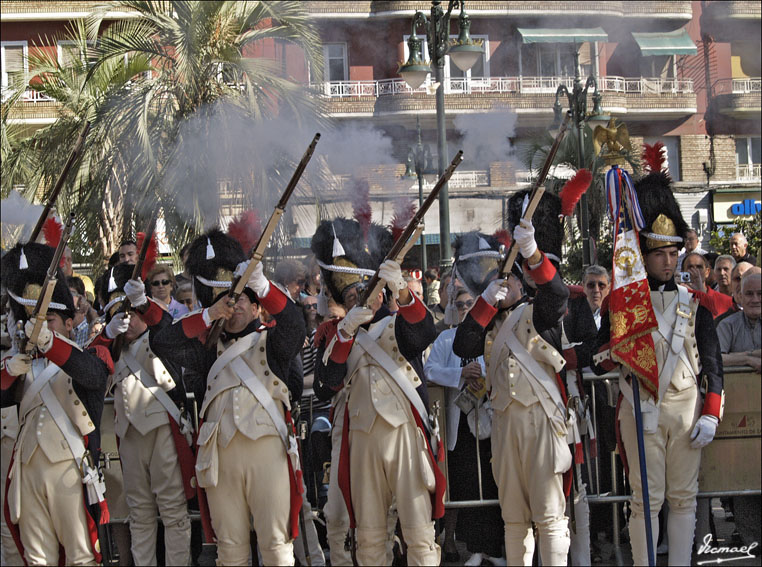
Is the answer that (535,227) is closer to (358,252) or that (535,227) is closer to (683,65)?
(358,252)

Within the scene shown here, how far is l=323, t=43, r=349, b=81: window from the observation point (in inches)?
322

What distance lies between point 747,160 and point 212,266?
1193 cm

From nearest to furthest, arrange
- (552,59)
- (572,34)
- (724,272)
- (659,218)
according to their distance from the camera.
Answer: (659,218)
(572,34)
(724,272)
(552,59)

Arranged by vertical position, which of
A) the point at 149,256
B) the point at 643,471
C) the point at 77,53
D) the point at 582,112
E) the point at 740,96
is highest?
the point at 77,53

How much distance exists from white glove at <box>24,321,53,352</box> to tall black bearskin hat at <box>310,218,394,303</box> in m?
1.46

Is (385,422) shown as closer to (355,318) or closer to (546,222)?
(355,318)

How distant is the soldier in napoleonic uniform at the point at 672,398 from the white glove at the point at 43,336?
9.54 feet

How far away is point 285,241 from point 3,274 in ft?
10.5

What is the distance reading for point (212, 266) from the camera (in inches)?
203

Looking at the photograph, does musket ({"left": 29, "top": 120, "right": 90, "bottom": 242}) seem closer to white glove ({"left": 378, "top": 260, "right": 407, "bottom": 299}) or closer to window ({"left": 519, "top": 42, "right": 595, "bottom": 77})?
white glove ({"left": 378, "top": 260, "right": 407, "bottom": 299})

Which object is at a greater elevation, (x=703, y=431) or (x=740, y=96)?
(x=740, y=96)

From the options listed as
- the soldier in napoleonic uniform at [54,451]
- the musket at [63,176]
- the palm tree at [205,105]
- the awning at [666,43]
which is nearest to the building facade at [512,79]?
the awning at [666,43]

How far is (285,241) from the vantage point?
8328 mm

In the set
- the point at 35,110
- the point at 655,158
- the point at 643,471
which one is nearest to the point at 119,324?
the point at 643,471
